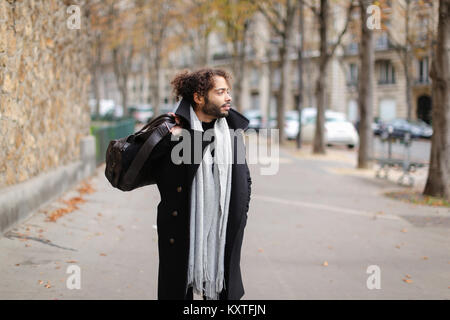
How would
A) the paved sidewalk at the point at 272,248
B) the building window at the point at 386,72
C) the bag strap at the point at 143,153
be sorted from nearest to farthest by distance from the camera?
the bag strap at the point at 143,153 → the paved sidewalk at the point at 272,248 → the building window at the point at 386,72

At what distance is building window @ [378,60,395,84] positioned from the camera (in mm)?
56594

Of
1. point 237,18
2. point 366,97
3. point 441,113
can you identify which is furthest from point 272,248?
point 237,18

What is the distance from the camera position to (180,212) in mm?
3834

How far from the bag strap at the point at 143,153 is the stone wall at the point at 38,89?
4.51 metres

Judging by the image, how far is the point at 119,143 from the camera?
12.5 ft

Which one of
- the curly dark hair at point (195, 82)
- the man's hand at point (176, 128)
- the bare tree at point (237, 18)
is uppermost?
the bare tree at point (237, 18)

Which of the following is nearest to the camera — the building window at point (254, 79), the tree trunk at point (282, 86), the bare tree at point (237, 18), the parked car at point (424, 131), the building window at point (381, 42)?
the tree trunk at point (282, 86)

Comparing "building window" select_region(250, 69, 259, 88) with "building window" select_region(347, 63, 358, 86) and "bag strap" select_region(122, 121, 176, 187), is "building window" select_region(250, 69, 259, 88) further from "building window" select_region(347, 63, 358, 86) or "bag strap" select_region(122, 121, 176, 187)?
"bag strap" select_region(122, 121, 176, 187)

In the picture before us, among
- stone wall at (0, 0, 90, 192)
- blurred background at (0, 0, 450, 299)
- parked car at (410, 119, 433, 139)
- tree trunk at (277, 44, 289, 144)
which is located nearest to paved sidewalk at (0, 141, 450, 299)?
blurred background at (0, 0, 450, 299)

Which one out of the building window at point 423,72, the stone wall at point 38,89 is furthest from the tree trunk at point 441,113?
the building window at point 423,72

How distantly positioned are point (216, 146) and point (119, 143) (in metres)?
0.56

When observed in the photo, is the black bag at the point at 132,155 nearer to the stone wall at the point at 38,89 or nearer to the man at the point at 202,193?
the man at the point at 202,193

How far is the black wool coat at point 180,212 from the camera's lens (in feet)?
12.5
